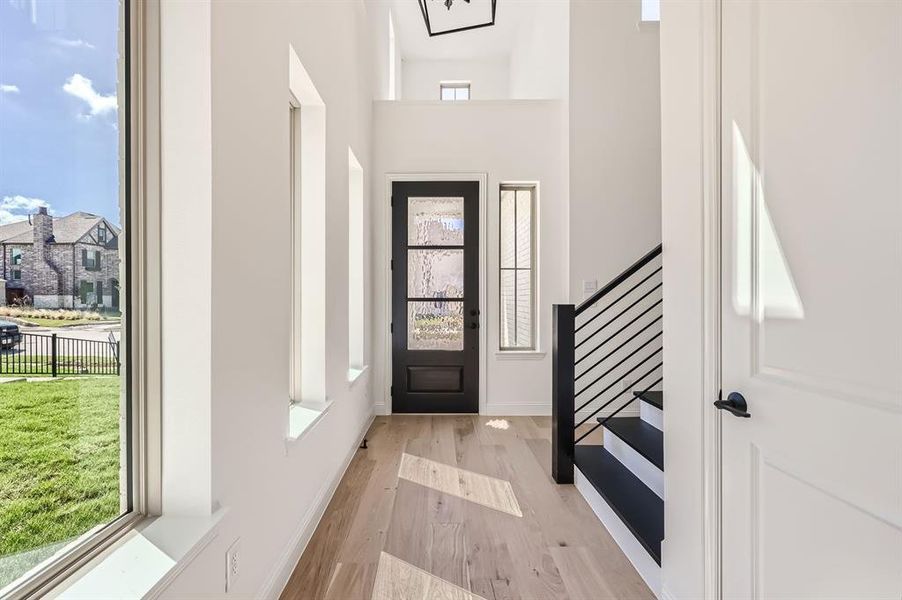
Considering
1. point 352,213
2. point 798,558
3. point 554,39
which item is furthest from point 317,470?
point 554,39

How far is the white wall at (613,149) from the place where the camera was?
12.8 feet

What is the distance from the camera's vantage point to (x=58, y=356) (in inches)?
35.2

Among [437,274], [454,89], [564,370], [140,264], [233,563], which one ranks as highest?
[454,89]

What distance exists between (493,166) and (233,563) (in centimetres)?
380

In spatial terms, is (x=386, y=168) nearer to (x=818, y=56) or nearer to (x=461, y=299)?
(x=461, y=299)

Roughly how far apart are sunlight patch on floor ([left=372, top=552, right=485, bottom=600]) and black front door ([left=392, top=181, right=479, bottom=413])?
7.98ft

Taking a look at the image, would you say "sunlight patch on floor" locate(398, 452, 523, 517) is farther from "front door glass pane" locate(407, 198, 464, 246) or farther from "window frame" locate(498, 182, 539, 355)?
"front door glass pane" locate(407, 198, 464, 246)

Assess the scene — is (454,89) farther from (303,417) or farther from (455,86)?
(303,417)

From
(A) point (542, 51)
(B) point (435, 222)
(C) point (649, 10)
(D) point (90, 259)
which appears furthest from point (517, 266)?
(D) point (90, 259)

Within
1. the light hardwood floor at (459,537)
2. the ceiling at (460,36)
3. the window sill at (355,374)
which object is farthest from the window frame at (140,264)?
the ceiling at (460,36)

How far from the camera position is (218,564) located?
1.18 metres

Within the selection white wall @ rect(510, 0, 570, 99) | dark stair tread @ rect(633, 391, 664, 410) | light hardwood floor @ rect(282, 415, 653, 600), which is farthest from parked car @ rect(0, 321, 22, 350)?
white wall @ rect(510, 0, 570, 99)

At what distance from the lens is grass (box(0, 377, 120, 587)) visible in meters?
0.77

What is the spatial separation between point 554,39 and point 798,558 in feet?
15.3
